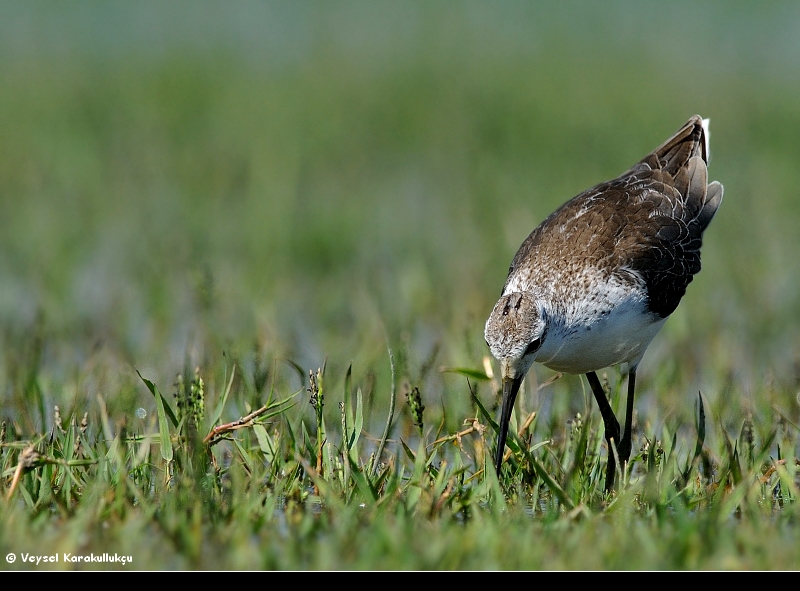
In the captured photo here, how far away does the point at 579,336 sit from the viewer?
639 centimetres

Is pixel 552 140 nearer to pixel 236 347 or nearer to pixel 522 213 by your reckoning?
pixel 522 213

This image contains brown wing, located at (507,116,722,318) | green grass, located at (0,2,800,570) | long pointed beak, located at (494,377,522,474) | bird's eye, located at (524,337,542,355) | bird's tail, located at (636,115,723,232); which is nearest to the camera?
green grass, located at (0,2,800,570)

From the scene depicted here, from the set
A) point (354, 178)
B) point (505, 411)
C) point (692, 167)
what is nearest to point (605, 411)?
point (505, 411)

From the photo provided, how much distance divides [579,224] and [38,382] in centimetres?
331

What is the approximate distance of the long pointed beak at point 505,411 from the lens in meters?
5.90

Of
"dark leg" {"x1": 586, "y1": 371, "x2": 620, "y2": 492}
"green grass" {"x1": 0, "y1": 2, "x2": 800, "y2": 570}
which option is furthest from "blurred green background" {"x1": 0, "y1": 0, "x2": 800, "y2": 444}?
"dark leg" {"x1": 586, "y1": 371, "x2": 620, "y2": 492}

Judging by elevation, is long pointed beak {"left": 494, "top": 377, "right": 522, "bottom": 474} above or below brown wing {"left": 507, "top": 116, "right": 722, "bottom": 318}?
below

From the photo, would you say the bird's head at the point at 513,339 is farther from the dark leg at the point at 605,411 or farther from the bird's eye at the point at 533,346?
the dark leg at the point at 605,411

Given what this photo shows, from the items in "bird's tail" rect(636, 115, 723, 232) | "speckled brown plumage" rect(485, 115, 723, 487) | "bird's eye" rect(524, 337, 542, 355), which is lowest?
"bird's eye" rect(524, 337, 542, 355)

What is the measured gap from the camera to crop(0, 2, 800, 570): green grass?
16.8 ft

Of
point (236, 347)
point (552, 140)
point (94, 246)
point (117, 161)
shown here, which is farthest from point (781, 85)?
point (236, 347)

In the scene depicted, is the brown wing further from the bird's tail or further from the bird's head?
the bird's head

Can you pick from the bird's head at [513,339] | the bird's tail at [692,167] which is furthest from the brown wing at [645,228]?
the bird's head at [513,339]

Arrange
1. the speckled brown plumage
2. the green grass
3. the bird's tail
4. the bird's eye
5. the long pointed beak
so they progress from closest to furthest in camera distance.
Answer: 1. the green grass
2. the long pointed beak
3. the bird's eye
4. the speckled brown plumage
5. the bird's tail
